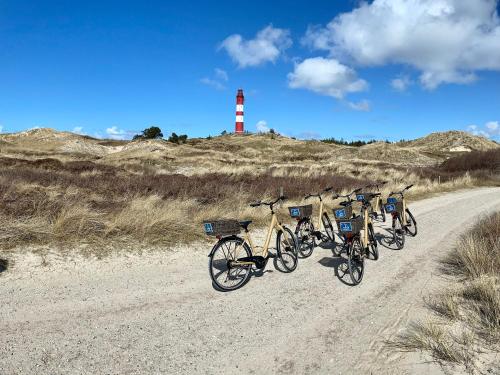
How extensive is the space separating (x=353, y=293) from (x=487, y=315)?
1794 mm

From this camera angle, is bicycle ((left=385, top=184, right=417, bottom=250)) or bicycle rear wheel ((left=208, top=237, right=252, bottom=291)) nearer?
bicycle rear wheel ((left=208, top=237, right=252, bottom=291))

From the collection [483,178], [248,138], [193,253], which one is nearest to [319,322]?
[193,253]

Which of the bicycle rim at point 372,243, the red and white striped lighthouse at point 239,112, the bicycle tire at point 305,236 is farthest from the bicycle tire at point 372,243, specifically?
the red and white striped lighthouse at point 239,112

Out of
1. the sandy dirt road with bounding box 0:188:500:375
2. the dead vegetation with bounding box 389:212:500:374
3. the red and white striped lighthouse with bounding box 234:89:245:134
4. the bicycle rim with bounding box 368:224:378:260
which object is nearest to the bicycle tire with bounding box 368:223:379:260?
the bicycle rim with bounding box 368:224:378:260

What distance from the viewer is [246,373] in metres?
3.89

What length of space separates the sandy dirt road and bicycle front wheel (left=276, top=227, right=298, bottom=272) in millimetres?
193

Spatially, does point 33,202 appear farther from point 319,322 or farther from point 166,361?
point 319,322

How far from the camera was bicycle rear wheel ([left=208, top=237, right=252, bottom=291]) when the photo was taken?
239 inches

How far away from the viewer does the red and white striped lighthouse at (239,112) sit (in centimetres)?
9112

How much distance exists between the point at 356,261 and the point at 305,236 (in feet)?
5.53

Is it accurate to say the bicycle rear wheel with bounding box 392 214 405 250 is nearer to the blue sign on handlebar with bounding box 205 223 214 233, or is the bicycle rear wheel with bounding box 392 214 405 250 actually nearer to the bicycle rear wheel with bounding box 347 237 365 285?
the bicycle rear wheel with bounding box 347 237 365 285

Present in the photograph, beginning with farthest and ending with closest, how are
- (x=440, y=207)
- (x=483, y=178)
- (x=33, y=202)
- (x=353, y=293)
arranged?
(x=483, y=178), (x=440, y=207), (x=33, y=202), (x=353, y=293)

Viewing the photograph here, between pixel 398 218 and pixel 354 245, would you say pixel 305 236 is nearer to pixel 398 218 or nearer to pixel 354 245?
pixel 354 245

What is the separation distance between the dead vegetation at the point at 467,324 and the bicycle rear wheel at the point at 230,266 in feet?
8.30
